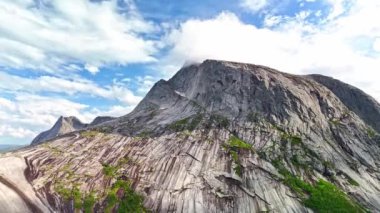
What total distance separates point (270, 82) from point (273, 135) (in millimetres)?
33546

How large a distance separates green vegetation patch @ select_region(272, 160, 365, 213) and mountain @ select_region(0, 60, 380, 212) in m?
0.32

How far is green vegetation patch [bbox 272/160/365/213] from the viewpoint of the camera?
112875 mm

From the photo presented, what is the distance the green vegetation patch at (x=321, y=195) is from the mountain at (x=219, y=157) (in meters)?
0.32

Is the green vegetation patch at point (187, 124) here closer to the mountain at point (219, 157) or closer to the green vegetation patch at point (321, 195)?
the mountain at point (219, 157)

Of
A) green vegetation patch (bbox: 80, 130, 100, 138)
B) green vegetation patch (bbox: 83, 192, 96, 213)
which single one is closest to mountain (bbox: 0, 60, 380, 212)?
green vegetation patch (bbox: 83, 192, 96, 213)

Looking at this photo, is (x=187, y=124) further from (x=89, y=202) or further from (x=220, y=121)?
(x=89, y=202)

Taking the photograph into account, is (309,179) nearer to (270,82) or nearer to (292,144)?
(292,144)

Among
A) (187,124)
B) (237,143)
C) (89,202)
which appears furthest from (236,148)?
(89,202)

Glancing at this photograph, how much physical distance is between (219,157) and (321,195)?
32589 mm

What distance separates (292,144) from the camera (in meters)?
140

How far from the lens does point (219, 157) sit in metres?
126

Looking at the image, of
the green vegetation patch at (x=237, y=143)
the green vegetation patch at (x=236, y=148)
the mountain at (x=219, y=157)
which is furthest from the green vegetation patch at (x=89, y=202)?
the green vegetation patch at (x=237, y=143)

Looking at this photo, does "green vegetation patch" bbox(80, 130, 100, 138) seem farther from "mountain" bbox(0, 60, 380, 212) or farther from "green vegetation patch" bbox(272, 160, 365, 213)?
"green vegetation patch" bbox(272, 160, 365, 213)

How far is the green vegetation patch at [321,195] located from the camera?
112875mm
